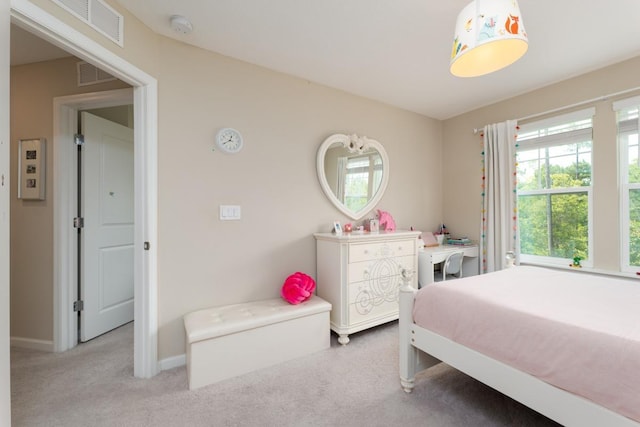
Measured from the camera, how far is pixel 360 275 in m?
2.39

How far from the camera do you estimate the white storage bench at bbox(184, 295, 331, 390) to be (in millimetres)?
1780

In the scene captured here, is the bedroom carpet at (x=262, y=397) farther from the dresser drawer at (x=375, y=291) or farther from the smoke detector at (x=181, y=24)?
the smoke detector at (x=181, y=24)

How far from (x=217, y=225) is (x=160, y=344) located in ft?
3.11

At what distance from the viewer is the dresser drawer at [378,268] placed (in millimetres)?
2361

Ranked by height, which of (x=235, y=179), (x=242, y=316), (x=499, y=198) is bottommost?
(x=242, y=316)

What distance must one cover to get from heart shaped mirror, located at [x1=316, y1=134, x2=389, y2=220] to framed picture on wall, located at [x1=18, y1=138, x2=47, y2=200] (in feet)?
7.53

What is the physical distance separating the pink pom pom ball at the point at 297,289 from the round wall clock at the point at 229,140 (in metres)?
1.19

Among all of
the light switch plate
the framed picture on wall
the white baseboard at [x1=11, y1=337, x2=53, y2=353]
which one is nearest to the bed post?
the light switch plate

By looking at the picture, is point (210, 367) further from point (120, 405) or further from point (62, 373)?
point (62, 373)

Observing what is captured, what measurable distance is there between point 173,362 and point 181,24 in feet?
7.86

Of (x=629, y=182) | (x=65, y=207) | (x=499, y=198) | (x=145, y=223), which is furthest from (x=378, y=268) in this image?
(x=65, y=207)

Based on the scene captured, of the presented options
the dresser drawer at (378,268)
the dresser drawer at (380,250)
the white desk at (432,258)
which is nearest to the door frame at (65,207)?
the dresser drawer at (380,250)
